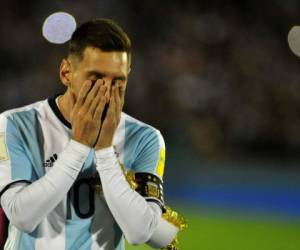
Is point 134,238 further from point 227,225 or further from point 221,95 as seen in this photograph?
point 221,95

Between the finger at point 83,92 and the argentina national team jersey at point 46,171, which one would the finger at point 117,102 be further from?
the argentina national team jersey at point 46,171

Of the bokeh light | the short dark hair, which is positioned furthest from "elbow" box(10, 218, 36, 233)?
the bokeh light

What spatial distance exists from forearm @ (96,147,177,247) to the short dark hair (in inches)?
14.8

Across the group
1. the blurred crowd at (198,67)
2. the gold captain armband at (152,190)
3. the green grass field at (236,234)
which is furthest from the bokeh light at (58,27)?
the gold captain armband at (152,190)

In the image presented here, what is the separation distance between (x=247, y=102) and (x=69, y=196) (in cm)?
937

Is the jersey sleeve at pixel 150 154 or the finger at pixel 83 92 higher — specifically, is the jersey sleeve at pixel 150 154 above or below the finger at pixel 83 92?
above

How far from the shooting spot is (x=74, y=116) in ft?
7.37

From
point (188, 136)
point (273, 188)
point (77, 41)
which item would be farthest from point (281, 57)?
point (77, 41)

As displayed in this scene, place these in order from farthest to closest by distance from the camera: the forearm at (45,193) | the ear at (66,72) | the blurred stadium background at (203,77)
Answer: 1. the blurred stadium background at (203,77)
2. the ear at (66,72)
3. the forearm at (45,193)

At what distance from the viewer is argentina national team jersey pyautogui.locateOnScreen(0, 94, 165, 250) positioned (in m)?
2.34

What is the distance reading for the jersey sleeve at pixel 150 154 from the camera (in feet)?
8.39

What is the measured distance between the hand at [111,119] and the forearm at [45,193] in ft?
0.24

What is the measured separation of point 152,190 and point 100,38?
0.58 meters

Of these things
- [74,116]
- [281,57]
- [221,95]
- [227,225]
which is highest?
[281,57]
